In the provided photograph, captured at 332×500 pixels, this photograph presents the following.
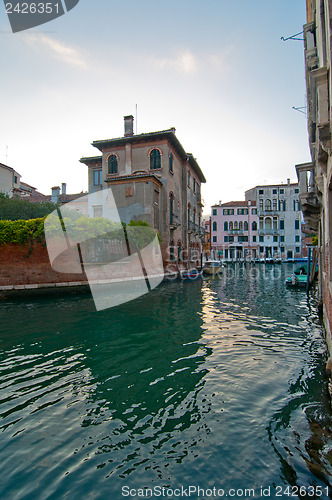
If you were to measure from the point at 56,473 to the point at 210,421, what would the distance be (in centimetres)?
159

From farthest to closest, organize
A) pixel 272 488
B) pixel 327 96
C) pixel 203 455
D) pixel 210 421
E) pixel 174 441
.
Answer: pixel 327 96 → pixel 210 421 → pixel 174 441 → pixel 203 455 → pixel 272 488

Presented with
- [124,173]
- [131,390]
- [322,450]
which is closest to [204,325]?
A: [131,390]

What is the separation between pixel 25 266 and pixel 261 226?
43350mm

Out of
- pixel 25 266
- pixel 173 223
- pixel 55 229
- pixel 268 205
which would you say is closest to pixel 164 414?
pixel 55 229

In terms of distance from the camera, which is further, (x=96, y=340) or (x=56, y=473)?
(x=96, y=340)

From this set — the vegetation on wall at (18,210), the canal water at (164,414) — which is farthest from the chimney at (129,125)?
the canal water at (164,414)

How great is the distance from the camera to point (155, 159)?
23.1 metres

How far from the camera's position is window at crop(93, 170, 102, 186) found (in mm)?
25422

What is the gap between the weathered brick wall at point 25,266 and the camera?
13.3 meters

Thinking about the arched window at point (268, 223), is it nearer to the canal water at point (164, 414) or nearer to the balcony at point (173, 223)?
the balcony at point (173, 223)

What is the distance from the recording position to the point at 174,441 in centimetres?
290

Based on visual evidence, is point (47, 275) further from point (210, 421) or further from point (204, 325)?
point (210, 421)

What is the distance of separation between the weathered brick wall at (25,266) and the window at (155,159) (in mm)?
12261

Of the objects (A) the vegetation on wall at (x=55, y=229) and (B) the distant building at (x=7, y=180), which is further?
(B) the distant building at (x=7, y=180)
